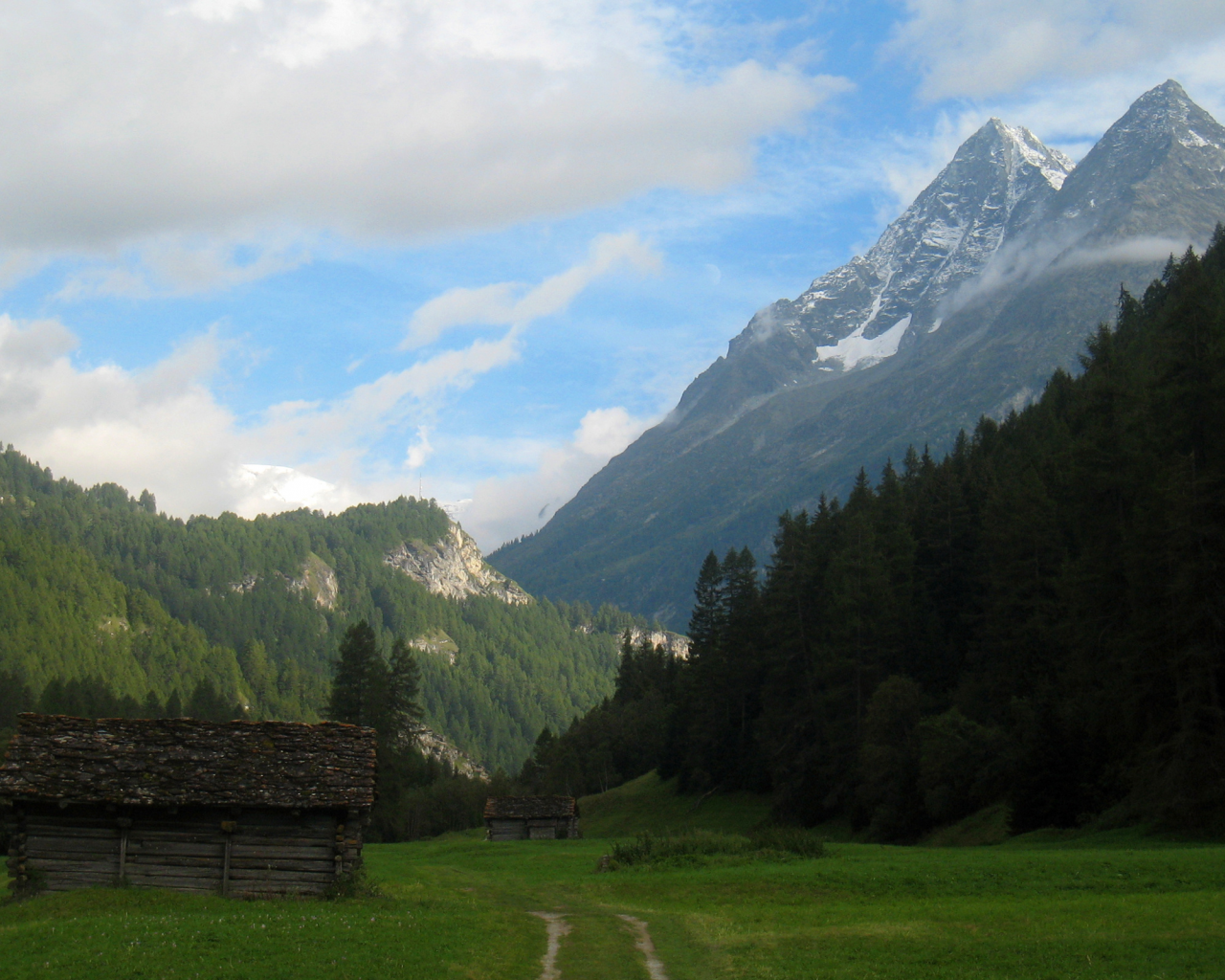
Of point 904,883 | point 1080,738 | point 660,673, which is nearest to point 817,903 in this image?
point 904,883

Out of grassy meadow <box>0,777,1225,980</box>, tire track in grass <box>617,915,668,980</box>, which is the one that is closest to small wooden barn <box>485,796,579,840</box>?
grassy meadow <box>0,777,1225,980</box>

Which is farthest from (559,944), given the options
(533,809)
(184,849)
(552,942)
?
(533,809)

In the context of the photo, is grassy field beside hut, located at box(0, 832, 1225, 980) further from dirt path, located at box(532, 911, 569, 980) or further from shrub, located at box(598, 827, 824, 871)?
shrub, located at box(598, 827, 824, 871)

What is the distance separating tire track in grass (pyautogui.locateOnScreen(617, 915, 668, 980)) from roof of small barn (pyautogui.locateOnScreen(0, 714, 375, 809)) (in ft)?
27.7

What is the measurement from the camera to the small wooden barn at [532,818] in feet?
282

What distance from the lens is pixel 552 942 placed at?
25.1m

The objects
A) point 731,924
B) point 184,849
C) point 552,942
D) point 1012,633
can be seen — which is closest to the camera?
point 552,942

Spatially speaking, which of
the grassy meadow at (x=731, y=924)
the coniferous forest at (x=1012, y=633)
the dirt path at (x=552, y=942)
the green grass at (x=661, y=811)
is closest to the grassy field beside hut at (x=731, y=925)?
the grassy meadow at (x=731, y=924)

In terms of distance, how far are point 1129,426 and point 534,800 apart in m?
57.6

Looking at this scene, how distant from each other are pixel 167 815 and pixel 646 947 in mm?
15035

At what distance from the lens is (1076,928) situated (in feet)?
72.2

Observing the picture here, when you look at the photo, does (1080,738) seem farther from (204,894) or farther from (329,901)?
(204,894)

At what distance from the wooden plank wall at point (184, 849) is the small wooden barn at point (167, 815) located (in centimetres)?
3

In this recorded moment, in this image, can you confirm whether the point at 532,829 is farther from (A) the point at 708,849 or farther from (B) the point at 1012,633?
(A) the point at 708,849
